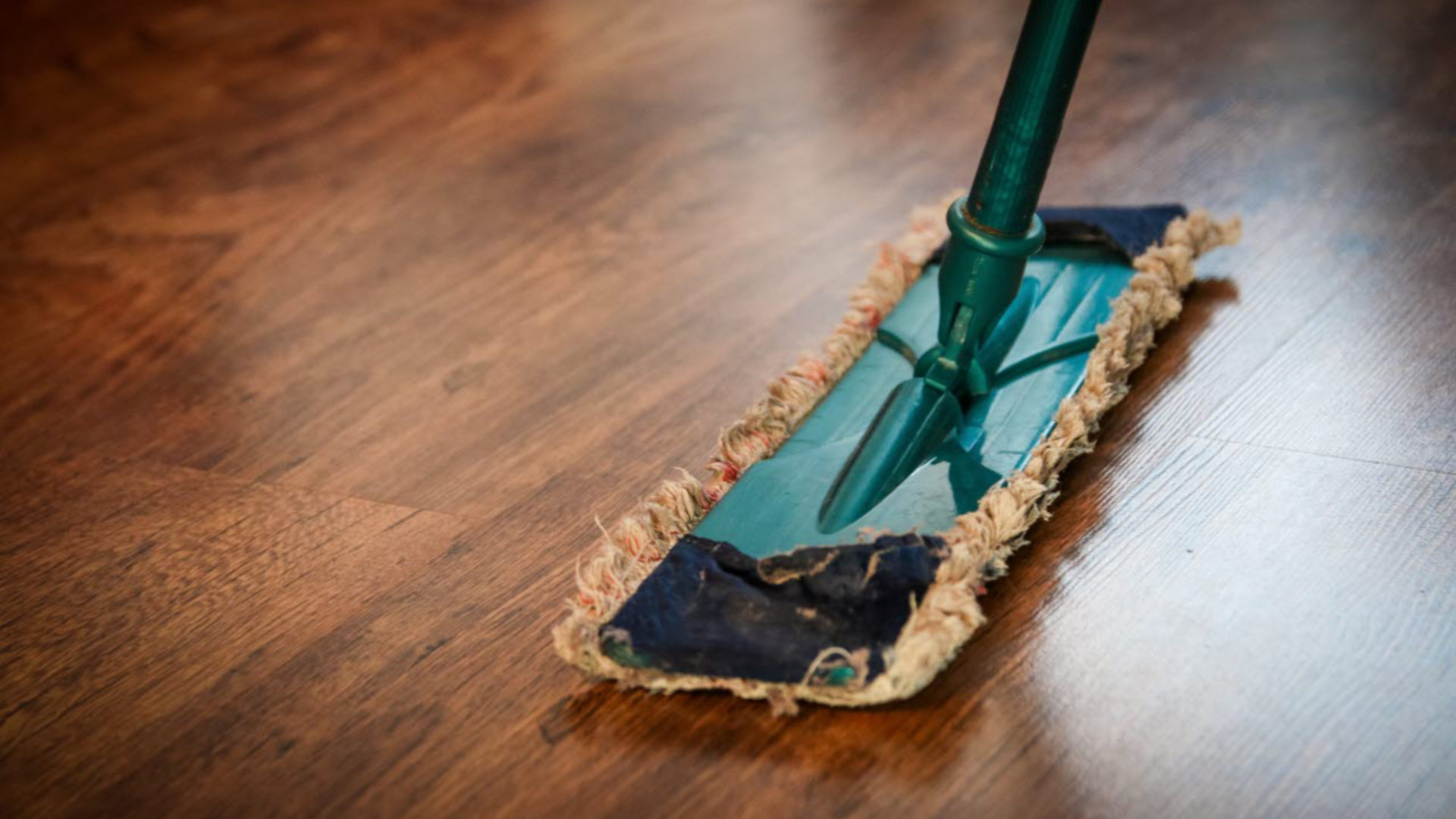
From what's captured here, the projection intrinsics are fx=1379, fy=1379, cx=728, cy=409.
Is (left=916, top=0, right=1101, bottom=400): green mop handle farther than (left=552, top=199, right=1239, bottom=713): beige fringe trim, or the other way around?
(left=916, top=0, right=1101, bottom=400): green mop handle

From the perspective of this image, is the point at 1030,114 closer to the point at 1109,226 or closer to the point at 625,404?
the point at 1109,226

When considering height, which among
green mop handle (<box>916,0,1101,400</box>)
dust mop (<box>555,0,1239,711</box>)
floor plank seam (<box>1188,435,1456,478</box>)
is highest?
green mop handle (<box>916,0,1101,400</box>)

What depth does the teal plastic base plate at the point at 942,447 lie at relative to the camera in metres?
0.79

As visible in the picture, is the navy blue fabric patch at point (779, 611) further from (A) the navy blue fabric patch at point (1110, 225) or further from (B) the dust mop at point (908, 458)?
(A) the navy blue fabric patch at point (1110, 225)

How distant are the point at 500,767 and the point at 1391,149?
96 centimetres

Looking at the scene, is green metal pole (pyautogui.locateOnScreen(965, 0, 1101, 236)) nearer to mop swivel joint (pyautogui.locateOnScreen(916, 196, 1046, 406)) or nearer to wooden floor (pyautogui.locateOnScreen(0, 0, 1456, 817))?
mop swivel joint (pyautogui.locateOnScreen(916, 196, 1046, 406))

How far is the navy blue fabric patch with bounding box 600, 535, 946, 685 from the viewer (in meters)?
0.70

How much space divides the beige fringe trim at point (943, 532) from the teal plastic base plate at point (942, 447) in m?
0.01

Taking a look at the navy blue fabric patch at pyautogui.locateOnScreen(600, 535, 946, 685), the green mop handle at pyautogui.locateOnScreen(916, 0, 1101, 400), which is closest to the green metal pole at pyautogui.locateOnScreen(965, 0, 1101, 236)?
the green mop handle at pyautogui.locateOnScreen(916, 0, 1101, 400)

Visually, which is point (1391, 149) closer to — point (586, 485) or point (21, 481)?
point (586, 485)

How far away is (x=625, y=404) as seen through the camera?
1.01 meters

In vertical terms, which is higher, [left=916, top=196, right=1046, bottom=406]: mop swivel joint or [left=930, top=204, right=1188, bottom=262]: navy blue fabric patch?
[left=916, top=196, right=1046, bottom=406]: mop swivel joint

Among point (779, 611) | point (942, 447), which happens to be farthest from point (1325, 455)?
point (779, 611)

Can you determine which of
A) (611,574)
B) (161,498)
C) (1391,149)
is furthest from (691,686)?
(1391,149)
